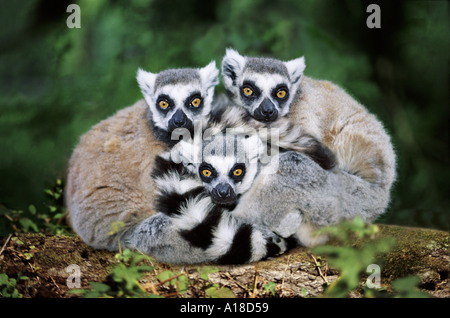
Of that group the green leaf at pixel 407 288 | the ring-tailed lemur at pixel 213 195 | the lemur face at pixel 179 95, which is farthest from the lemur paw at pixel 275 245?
the lemur face at pixel 179 95

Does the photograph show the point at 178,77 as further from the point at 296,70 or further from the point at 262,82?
the point at 296,70

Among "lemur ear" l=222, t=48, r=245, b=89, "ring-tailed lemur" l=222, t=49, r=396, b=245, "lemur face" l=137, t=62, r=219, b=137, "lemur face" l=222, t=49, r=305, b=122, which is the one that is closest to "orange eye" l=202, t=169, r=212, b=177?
"ring-tailed lemur" l=222, t=49, r=396, b=245

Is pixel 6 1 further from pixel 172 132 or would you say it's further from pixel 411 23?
pixel 411 23

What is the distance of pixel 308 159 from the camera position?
2486 millimetres

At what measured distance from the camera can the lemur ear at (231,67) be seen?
3037 millimetres

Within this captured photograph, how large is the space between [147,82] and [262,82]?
0.76 metres

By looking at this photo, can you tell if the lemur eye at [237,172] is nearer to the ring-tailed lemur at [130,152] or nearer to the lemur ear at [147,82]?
the ring-tailed lemur at [130,152]

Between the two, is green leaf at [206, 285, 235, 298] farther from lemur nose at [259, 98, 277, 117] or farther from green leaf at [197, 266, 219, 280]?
lemur nose at [259, 98, 277, 117]

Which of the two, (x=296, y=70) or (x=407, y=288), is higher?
(x=296, y=70)

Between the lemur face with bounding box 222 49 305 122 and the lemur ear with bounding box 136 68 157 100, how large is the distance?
49 centimetres

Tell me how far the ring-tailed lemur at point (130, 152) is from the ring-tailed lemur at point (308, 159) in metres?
0.30

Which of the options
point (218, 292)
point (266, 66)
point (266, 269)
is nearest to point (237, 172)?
point (266, 269)

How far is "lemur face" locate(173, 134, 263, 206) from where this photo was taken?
7.90 feet
